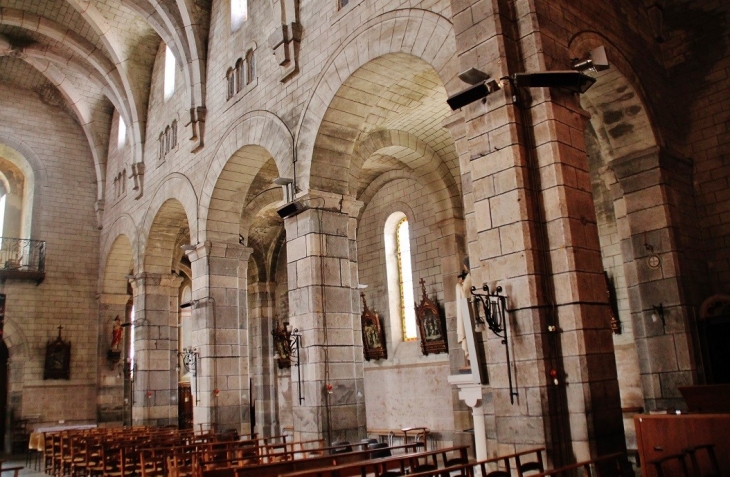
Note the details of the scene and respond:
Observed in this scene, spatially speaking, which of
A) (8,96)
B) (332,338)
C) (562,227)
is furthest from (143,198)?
(562,227)

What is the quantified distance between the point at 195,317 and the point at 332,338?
4788mm

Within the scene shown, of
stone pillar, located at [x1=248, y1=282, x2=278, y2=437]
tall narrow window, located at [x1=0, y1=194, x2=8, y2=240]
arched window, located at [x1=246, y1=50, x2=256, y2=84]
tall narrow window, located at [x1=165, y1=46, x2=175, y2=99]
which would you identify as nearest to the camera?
arched window, located at [x1=246, y1=50, x2=256, y2=84]

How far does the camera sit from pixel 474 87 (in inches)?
287

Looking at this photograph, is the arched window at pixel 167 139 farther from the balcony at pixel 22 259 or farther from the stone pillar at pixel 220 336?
the balcony at pixel 22 259

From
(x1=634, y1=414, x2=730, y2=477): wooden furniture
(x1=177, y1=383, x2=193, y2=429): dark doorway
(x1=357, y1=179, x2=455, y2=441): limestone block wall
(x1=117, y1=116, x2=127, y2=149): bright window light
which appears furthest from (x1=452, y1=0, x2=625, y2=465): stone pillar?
(x1=177, y1=383, x2=193, y2=429): dark doorway

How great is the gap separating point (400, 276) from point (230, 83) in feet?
21.3

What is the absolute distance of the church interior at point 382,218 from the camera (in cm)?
706

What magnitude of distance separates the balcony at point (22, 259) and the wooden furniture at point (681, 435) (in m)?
19.8

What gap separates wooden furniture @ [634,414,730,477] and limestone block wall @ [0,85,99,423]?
63.7ft

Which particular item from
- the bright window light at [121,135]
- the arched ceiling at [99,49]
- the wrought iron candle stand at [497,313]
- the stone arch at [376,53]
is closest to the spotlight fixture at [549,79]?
the stone arch at [376,53]

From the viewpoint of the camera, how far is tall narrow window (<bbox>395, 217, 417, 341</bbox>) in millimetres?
16406

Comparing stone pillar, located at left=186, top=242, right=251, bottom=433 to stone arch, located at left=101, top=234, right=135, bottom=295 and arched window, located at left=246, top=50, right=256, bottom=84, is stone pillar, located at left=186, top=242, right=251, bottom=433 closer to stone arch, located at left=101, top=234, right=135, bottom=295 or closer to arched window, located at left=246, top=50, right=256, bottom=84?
arched window, located at left=246, top=50, right=256, bottom=84

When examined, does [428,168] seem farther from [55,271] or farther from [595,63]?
[55,271]

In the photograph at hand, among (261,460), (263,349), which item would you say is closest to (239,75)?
(261,460)
